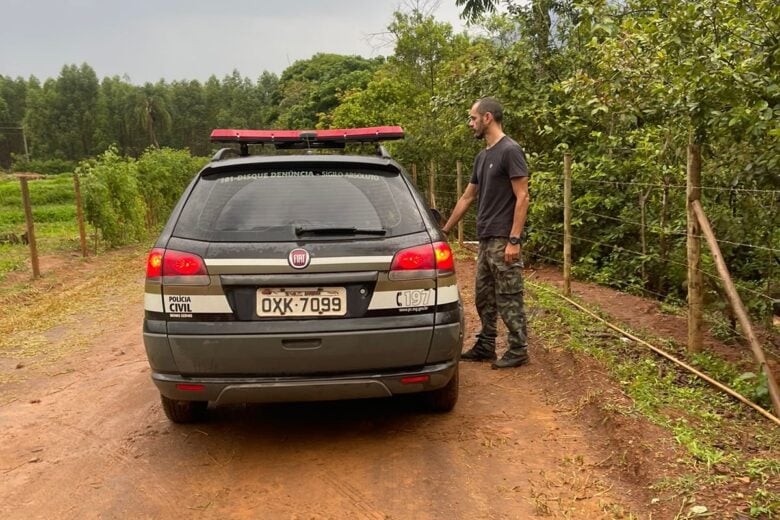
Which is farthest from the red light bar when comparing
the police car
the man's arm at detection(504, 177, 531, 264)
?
the police car

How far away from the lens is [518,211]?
4371 mm

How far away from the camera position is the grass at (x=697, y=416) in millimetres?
2731

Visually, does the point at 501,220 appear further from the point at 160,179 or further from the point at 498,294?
the point at 160,179

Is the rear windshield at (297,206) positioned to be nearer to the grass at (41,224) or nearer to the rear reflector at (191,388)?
the rear reflector at (191,388)

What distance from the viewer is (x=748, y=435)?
326cm

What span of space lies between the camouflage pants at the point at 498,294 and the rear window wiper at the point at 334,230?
155 cm

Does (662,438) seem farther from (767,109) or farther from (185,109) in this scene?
(185,109)

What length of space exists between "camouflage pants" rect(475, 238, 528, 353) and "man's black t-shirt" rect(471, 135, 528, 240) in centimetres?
11

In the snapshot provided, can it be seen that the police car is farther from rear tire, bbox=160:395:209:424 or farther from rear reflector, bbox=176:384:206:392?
rear tire, bbox=160:395:209:424

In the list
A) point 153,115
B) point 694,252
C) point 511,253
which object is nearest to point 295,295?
point 511,253

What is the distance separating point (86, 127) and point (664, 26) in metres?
96.0

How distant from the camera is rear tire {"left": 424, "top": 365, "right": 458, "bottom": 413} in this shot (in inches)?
151

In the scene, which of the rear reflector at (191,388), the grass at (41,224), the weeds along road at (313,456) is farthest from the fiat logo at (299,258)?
the grass at (41,224)

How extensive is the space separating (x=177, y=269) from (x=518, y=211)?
2.36 m
